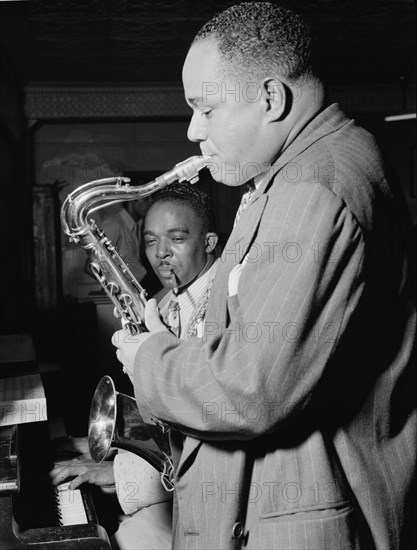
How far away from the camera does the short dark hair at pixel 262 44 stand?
1.20m

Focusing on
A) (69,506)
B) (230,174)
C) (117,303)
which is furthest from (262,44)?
(69,506)

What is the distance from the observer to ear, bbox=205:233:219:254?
3010 millimetres

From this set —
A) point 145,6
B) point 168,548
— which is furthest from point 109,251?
point 145,6

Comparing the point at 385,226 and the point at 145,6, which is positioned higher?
the point at 145,6

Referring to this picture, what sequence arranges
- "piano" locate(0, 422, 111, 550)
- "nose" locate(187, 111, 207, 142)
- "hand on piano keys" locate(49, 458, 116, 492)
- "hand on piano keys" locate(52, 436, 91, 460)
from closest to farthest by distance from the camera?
"nose" locate(187, 111, 207, 142)
"piano" locate(0, 422, 111, 550)
"hand on piano keys" locate(49, 458, 116, 492)
"hand on piano keys" locate(52, 436, 91, 460)

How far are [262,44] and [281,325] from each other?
53cm

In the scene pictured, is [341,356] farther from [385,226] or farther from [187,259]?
[187,259]

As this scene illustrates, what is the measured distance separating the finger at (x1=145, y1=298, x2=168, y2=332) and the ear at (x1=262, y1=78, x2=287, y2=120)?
0.48 meters

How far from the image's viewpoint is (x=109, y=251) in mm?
2309

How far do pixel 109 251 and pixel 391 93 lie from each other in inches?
322

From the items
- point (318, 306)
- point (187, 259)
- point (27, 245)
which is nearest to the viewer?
point (318, 306)

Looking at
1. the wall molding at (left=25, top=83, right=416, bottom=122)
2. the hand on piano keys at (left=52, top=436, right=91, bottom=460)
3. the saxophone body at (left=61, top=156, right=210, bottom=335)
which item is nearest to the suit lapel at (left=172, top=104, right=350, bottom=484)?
the saxophone body at (left=61, top=156, right=210, bottom=335)

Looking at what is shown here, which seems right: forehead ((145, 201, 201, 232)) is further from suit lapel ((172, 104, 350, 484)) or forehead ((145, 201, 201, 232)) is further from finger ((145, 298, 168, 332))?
suit lapel ((172, 104, 350, 484))

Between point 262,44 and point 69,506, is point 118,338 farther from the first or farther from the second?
point 69,506
